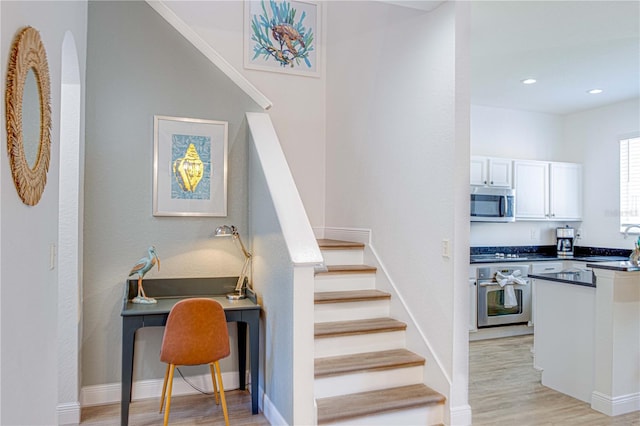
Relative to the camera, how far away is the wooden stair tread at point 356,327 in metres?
3.27

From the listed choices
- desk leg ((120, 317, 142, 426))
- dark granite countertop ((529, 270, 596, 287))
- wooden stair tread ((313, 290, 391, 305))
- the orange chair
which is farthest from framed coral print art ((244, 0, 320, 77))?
dark granite countertop ((529, 270, 596, 287))

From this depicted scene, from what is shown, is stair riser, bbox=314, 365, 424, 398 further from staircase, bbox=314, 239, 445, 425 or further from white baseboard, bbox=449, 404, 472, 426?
white baseboard, bbox=449, 404, 472, 426

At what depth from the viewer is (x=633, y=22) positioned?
11.8 feet

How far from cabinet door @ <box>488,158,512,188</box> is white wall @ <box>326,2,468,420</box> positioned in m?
2.35

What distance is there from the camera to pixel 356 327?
134 inches

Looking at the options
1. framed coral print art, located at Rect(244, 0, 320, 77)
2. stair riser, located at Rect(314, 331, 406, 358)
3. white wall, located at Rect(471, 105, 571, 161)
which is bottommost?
stair riser, located at Rect(314, 331, 406, 358)

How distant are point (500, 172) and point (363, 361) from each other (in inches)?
148

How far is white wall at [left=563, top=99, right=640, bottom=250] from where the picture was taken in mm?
6043

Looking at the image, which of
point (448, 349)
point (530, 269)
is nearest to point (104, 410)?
point (448, 349)

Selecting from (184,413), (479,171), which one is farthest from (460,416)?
(479,171)

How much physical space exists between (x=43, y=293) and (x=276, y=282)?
139cm

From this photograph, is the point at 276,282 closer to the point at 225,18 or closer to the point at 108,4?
the point at 108,4

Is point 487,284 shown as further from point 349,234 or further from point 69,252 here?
point 69,252

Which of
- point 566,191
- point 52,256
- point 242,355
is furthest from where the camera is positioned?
point 566,191
